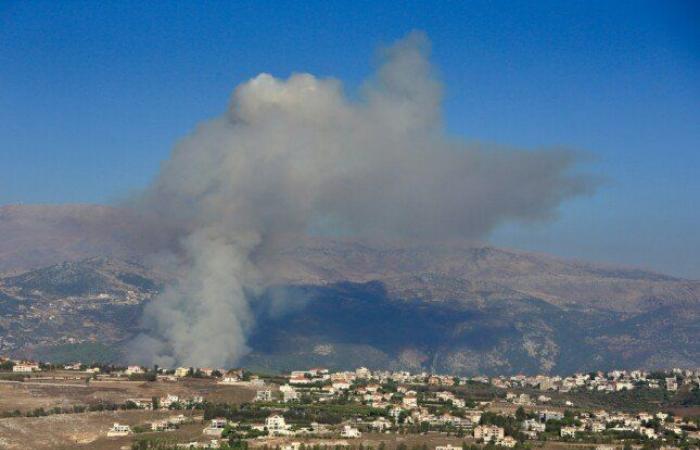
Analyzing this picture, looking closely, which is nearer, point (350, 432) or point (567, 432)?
point (350, 432)

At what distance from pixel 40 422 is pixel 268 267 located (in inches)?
4248

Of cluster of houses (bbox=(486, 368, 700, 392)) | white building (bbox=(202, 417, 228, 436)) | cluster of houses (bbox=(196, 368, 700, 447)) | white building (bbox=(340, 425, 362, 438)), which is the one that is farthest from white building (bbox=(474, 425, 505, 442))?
cluster of houses (bbox=(486, 368, 700, 392))

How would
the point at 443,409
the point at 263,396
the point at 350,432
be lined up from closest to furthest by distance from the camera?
1. the point at 350,432
2. the point at 443,409
3. the point at 263,396

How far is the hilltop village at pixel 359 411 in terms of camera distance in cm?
7769

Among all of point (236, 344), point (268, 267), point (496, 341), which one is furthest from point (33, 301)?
point (496, 341)

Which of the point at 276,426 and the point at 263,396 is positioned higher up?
the point at 263,396

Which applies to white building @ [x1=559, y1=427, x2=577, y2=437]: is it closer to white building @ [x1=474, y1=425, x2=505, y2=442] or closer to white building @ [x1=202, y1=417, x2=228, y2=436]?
white building @ [x1=474, y1=425, x2=505, y2=442]

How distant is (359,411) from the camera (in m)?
90.8

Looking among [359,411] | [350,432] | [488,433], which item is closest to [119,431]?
[350,432]

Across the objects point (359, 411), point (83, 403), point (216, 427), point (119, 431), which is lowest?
point (119, 431)

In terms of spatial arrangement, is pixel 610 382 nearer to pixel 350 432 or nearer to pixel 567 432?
pixel 567 432

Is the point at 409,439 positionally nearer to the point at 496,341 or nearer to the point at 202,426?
the point at 202,426

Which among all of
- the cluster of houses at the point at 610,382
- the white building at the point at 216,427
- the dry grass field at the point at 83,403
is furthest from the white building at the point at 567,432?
the cluster of houses at the point at 610,382

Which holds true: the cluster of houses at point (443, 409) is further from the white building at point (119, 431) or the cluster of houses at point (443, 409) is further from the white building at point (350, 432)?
the white building at point (119, 431)
